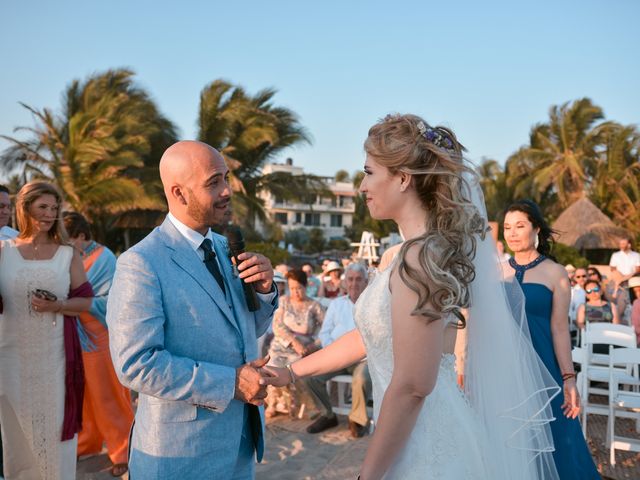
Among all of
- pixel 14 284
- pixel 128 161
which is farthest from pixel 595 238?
pixel 14 284

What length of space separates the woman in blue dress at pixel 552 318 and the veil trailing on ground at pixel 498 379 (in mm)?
1071

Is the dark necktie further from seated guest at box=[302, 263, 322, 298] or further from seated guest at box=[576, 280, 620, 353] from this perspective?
seated guest at box=[302, 263, 322, 298]

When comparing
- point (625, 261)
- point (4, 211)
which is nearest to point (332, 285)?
point (625, 261)

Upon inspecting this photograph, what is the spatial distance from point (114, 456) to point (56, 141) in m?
18.2

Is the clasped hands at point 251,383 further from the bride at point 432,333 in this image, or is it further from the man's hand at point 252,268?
the man's hand at point 252,268

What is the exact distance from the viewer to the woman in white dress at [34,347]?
12.2 feet

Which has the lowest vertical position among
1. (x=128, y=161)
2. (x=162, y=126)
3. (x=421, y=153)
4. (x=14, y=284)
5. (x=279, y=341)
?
(x=279, y=341)

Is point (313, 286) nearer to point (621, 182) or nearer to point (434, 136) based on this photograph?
point (434, 136)

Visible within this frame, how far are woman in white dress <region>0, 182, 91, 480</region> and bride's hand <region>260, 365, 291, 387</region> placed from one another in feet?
6.92

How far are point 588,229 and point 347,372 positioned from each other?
63.2 ft

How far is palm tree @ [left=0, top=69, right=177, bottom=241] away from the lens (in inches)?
761

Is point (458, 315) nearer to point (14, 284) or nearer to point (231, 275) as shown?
point (231, 275)

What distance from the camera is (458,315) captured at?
199cm

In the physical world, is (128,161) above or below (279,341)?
above
